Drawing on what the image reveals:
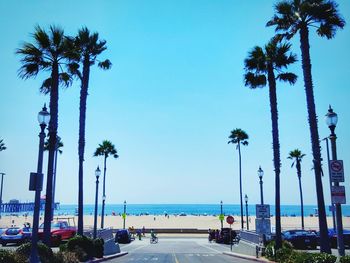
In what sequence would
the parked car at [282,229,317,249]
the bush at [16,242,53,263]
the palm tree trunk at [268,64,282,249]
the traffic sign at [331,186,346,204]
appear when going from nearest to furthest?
1. the traffic sign at [331,186,346,204]
2. the bush at [16,242,53,263]
3. the palm tree trunk at [268,64,282,249]
4. the parked car at [282,229,317,249]

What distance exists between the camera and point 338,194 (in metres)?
13.9

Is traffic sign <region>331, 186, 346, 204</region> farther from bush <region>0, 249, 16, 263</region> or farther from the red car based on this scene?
the red car

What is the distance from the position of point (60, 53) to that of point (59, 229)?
18684 millimetres

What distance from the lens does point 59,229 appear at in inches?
1330

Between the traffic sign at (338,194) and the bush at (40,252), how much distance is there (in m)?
11.7

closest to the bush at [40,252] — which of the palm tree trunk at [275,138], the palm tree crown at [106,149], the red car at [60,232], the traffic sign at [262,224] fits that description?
the palm tree trunk at [275,138]

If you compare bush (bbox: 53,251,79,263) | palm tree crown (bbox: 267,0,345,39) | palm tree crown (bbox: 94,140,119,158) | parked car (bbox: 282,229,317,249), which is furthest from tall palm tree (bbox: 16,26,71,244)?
palm tree crown (bbox: 94,140,119,158)

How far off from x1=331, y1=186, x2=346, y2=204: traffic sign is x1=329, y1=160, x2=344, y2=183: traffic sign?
0.28 m

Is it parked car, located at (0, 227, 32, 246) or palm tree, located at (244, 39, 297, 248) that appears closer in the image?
palm tree, located at (244, 39, 297, 248)

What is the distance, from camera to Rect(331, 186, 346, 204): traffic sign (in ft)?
45.2

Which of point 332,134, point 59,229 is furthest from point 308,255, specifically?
point 59,229

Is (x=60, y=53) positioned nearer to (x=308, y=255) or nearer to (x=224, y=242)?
(x=308, y=255)

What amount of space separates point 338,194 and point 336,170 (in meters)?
0.86

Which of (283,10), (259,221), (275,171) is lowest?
(259,221)
